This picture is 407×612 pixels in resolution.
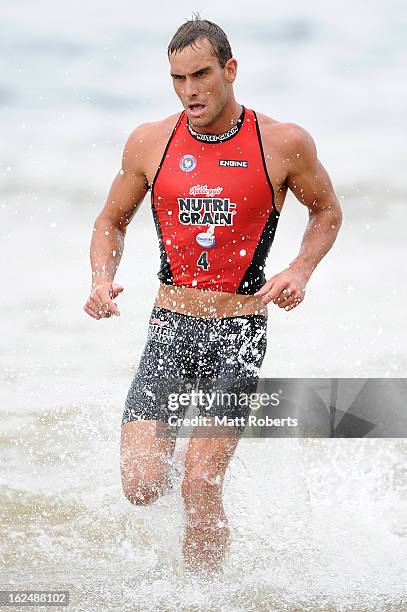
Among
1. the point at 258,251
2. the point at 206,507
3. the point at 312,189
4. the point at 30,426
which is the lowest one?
the point at 206,507

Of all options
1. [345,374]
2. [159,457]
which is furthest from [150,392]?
[345,374]

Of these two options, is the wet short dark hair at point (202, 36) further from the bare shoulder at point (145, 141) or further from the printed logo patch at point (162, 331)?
the printed logo patch at point (162, 331)

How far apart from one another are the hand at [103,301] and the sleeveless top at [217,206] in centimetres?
45

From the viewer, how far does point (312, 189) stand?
5121mm

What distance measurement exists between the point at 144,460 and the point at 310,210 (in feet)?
5.14

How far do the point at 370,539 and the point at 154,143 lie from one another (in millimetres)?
2676

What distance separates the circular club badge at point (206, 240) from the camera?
5.02 m

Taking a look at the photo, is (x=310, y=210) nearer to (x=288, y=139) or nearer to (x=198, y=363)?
(x=288, y=139)

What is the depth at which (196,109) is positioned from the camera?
4844 mm

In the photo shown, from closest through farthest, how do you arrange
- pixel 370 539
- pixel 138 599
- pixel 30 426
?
1. pixel 138 599
2. pixel 370 539
3. pixel 30 426

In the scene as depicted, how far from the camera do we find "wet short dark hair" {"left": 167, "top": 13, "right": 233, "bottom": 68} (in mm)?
4801

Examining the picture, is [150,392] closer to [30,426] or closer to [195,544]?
[195,544]

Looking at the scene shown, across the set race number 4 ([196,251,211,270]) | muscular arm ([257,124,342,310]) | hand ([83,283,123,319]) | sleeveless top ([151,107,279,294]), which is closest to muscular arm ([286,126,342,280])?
muscular arm ([257,124,342,310])
